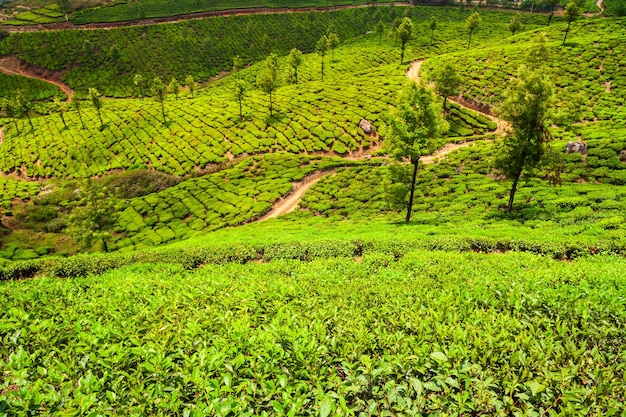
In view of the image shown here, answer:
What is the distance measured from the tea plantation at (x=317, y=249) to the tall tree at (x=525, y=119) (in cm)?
104

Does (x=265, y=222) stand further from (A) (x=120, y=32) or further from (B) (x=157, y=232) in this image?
(A) (x=120, y=32)

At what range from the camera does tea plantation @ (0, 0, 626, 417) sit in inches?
190

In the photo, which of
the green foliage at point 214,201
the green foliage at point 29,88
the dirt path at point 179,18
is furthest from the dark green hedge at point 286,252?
the dirt path at point 179,18

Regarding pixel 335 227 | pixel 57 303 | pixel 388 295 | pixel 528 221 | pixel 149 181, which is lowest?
pixel 149 181

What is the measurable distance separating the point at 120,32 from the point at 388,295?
7270 inches

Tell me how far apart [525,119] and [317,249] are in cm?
2035

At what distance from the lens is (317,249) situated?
20438 mm

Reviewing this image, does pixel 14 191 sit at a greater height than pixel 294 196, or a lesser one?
lesser

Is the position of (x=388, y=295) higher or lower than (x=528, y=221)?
higher

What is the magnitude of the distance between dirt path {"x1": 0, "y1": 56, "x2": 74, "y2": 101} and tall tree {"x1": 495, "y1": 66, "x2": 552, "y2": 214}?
149 m

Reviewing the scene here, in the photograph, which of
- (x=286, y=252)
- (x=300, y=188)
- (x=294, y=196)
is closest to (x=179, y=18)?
(x=300, y=188)

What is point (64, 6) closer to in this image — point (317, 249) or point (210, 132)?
point (210, 132)

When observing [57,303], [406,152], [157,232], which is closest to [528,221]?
[406,152]

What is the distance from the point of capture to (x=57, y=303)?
29.4ft
